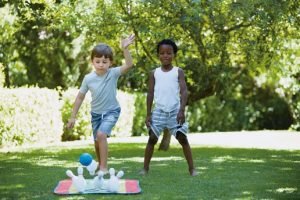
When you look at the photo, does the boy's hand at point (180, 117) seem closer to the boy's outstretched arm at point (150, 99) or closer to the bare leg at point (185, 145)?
the bare leg at point (185, 145)

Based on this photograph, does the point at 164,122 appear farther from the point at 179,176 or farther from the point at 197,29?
the point at 197,29

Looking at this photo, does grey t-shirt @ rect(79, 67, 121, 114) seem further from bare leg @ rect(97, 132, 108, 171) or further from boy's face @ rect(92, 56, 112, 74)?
bare leg @ rect(97, 132, 108, 171)

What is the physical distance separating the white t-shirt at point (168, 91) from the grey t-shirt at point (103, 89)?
0.54 metres

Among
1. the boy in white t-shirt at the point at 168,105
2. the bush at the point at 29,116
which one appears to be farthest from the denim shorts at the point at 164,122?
the bush at the point at 29,116

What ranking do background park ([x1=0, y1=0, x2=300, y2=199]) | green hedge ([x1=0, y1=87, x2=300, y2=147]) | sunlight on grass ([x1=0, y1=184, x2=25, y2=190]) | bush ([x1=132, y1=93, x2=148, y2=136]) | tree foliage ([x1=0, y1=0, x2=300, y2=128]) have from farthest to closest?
bush ([x1=132, y1=93, x2=148, y2=136]) → green hedge ([x1=0, y1=87, x2=300, y2=147]) → tree foliage ([x1=0, y1=0, x2=300, y2=128]) → background park ([x1=0, y1=0, x2=300, y2=199]) → sunlight on grass ([x1=0, y1=184, x2=25, y2=190])

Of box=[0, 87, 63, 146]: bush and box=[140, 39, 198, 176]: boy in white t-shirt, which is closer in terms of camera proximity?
box=[140, 39, 198, 176]: boy in white t-shirt

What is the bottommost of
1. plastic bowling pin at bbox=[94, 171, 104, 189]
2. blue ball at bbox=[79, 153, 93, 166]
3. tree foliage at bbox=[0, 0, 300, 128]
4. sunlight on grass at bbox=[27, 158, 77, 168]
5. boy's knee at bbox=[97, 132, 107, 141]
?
sunlight on grass at bbox=[27, 158, 77, 168]

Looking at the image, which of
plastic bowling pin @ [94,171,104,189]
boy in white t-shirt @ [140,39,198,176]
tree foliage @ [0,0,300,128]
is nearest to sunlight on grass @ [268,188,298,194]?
boy in white t-shirt @ [140,39,198,176]

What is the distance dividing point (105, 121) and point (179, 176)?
114 cm

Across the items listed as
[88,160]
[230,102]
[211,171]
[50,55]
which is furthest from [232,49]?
[230,102]

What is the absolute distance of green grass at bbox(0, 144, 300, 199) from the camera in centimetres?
600

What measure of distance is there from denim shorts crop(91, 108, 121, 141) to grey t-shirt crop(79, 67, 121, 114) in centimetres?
5

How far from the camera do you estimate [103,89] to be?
7570mm

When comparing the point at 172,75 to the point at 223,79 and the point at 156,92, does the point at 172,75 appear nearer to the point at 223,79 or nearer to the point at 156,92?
the point at 156,92
